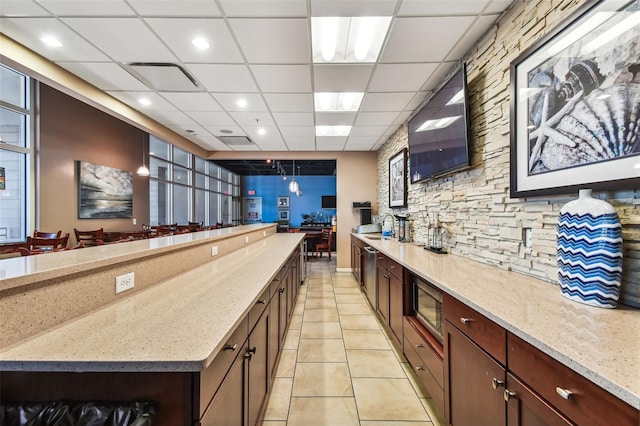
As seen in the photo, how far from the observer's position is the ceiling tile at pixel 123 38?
214 cm

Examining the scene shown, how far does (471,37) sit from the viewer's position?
225cm

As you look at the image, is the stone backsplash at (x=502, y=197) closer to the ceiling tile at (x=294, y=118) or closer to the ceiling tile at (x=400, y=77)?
the ceiling tile at (x=400, y=77)

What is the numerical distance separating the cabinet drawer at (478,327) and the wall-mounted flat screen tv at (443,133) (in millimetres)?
1319

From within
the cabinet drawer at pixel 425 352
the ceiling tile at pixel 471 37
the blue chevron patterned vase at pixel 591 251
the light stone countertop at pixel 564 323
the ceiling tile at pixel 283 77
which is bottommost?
the cabinet drawer at pixel 425 352

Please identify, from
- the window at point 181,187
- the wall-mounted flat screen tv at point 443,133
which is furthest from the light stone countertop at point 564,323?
the window at point 181,187

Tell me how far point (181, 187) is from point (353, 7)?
7.42 metres

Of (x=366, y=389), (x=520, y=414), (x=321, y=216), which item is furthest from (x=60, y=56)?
(x=321, y=216)

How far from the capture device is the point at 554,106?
1.44 m

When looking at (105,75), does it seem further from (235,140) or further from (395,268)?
(395,268)

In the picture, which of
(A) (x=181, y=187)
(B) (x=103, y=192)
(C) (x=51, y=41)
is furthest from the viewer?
(A) (x=181, y=187)

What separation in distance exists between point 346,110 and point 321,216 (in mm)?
8654

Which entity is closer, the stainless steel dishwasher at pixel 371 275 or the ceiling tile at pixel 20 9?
the ceiling tile at pixel 20 9

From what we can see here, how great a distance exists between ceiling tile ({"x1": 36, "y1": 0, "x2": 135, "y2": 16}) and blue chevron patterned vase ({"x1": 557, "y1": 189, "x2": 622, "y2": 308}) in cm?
314

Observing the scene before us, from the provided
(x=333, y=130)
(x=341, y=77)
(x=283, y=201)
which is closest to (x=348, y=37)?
(x=341, y=77)
